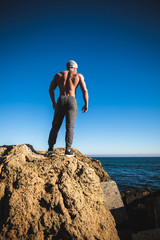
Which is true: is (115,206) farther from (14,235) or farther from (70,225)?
(14,235)

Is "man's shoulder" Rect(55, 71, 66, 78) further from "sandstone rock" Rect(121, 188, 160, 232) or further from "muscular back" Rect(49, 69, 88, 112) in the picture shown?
"sandstone rock" Rect(121, 188, 160, 232)

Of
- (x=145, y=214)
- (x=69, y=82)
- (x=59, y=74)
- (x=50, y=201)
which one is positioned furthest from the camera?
(x=145, y=214)

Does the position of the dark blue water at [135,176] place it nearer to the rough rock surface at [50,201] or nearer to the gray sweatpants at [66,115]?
the gray sweatpants at [66,115]

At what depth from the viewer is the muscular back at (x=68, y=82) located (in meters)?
3.41

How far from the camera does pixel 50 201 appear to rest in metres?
2.03

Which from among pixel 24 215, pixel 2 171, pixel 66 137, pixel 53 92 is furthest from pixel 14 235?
pixel 53 92

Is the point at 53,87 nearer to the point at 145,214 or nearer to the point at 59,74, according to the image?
the point at 59,74

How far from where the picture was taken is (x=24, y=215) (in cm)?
188

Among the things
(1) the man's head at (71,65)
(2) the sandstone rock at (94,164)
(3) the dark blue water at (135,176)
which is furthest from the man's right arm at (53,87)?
(3) the dark blue water at (135,176)

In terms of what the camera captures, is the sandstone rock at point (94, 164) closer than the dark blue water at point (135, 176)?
Yes

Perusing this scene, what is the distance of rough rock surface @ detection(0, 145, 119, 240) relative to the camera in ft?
6.04

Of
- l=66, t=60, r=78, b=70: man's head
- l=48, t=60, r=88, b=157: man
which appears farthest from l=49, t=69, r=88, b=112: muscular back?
l=66, t=60, r=78, b=70: man's head

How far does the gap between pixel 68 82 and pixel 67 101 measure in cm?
50

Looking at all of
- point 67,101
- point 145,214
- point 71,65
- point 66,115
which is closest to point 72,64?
point 71,65
